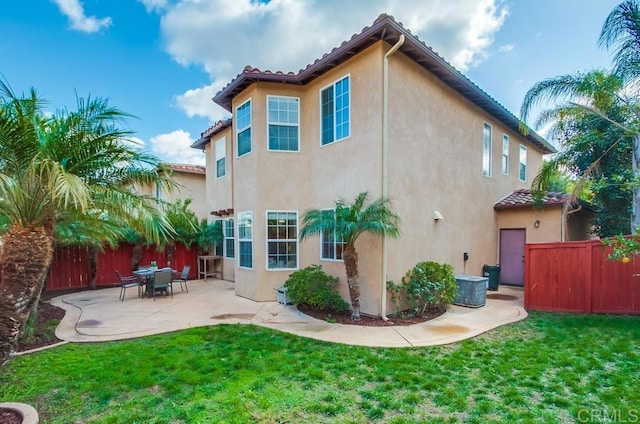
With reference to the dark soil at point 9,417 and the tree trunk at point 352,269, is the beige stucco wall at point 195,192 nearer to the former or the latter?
the tree trunk at point 352,269

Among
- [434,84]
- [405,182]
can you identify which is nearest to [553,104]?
[434,84]

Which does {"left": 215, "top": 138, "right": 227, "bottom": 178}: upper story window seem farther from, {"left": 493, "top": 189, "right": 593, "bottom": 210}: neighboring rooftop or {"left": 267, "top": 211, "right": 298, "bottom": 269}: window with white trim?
{"left": 493, "top": 189, "right": 593, "bottom": 210}: neighboring rooftop

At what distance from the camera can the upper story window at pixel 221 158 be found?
14.8 m

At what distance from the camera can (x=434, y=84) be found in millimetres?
9883

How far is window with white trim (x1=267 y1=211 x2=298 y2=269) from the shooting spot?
33.9ft

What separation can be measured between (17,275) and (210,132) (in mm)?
11043

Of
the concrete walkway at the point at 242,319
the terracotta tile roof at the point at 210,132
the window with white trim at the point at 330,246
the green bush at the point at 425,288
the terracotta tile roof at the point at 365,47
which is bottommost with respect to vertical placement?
the concrete walkway at the point at 242,319

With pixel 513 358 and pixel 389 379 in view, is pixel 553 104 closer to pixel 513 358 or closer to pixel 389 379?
pixel 513 358

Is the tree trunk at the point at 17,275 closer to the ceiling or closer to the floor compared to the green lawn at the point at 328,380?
closer to the ceiling

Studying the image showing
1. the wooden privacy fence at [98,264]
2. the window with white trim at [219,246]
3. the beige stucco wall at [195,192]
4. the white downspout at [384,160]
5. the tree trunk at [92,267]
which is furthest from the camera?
the beige stucco wall at [195,192]

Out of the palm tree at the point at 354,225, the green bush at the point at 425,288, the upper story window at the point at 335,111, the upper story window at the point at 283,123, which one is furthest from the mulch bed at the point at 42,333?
the upper story window at the point at 335,111

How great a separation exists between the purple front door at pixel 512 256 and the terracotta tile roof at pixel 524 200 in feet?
3.57

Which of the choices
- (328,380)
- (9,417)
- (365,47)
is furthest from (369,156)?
(9,417)

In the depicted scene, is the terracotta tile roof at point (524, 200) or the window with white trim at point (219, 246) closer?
the terracotta tile roof at point (524, 200)
